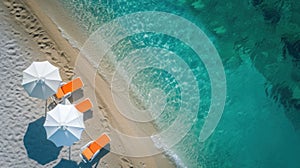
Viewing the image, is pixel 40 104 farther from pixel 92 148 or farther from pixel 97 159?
pixel 97 159

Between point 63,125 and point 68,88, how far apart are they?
79.7 inches

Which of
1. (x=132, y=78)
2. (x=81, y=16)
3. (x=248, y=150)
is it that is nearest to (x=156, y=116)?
(x=132, y=78)

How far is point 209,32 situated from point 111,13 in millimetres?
4549

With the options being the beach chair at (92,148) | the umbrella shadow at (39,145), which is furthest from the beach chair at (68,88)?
the beach chair at (92,148)

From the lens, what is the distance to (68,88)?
15.9 meters

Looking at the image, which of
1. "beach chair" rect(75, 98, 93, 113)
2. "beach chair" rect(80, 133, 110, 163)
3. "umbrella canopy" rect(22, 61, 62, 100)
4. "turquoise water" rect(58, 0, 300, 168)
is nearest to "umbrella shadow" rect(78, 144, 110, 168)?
"beach chair" rect(80, 133, 110, 163)

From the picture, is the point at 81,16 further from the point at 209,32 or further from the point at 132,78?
the point at 209,32

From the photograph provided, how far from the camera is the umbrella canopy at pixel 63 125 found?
1439cm

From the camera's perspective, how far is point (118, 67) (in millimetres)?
17500

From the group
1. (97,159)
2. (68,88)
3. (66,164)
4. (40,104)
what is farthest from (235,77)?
(40,104)

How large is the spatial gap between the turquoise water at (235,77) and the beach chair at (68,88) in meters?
2.36

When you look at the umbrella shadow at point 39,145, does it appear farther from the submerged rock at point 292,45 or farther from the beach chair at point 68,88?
the submerged rock at point 292,45

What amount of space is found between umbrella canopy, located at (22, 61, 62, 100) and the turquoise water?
340 cm

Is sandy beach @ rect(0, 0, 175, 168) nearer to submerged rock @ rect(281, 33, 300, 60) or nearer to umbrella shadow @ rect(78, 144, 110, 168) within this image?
umbrella shadow @ rect(78, 144, 110, 168)
